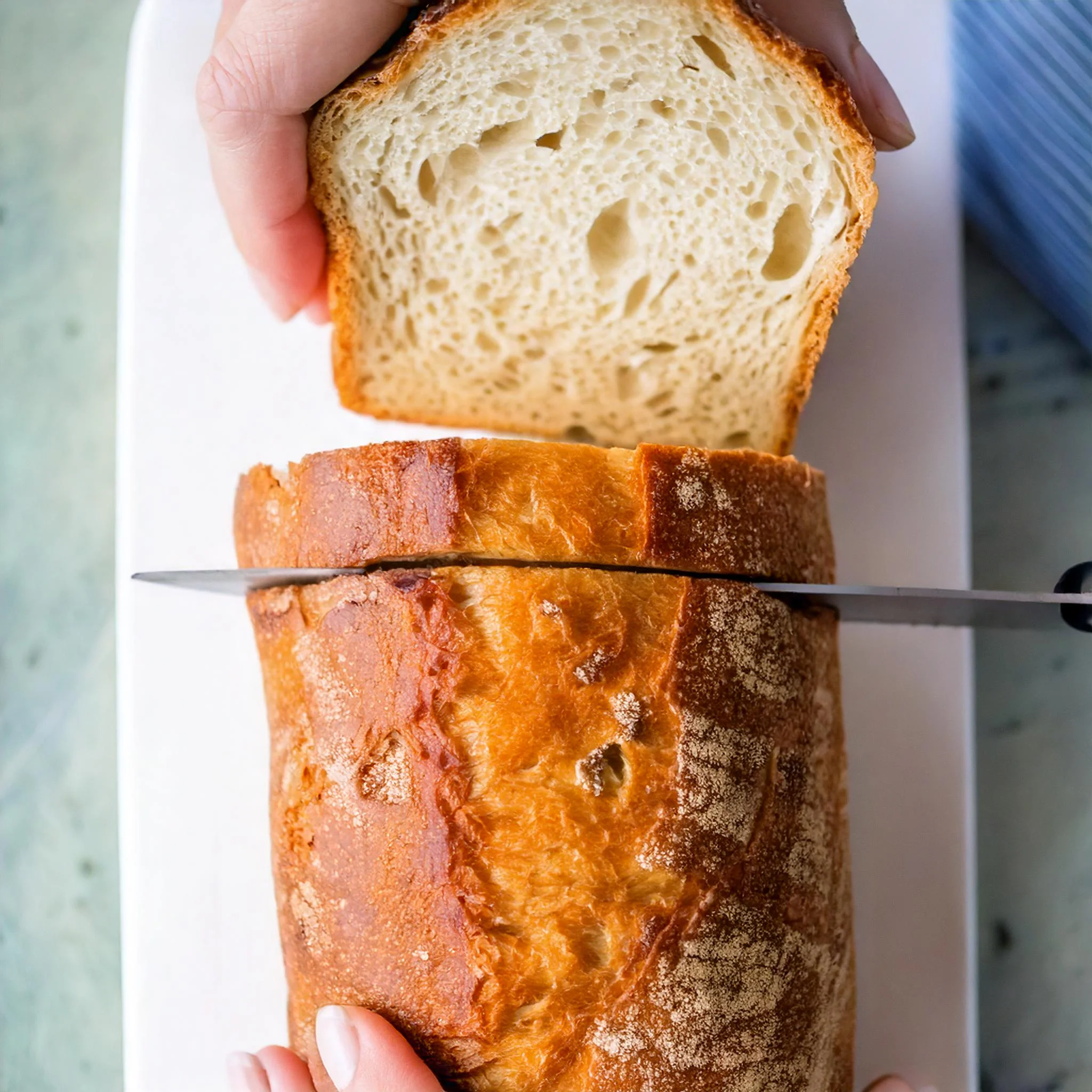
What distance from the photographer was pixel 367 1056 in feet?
4.60

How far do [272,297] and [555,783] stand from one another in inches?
43.1

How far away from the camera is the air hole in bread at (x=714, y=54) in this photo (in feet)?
5.45

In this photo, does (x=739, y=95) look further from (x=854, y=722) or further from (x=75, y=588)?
(x=75, y=588)

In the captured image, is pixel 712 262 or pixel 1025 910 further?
pixel 1025 910

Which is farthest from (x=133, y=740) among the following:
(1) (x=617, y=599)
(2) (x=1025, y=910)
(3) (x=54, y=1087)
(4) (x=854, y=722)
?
(2) (x=1025, y=910)

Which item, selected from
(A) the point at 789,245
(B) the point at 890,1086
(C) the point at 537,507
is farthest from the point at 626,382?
(B) the point at 890,1086

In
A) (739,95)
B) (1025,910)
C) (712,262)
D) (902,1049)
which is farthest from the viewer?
(1025,910)

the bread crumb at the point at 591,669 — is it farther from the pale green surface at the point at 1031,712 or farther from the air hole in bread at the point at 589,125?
the pale green surface at the point at 1031,712

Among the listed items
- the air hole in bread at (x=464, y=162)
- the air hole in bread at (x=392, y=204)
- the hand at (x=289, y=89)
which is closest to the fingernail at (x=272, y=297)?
the hand at (x=289, y=89)

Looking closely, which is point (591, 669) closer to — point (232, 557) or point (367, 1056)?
point (367, 1056)

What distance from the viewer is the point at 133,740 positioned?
6.75ft

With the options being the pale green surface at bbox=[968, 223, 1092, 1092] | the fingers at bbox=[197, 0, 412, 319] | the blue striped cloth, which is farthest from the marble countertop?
the fingers at bbox=[197, 0, 412, 319]

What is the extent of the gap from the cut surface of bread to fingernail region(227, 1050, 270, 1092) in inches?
44.8

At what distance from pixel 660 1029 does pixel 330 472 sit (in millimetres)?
869
